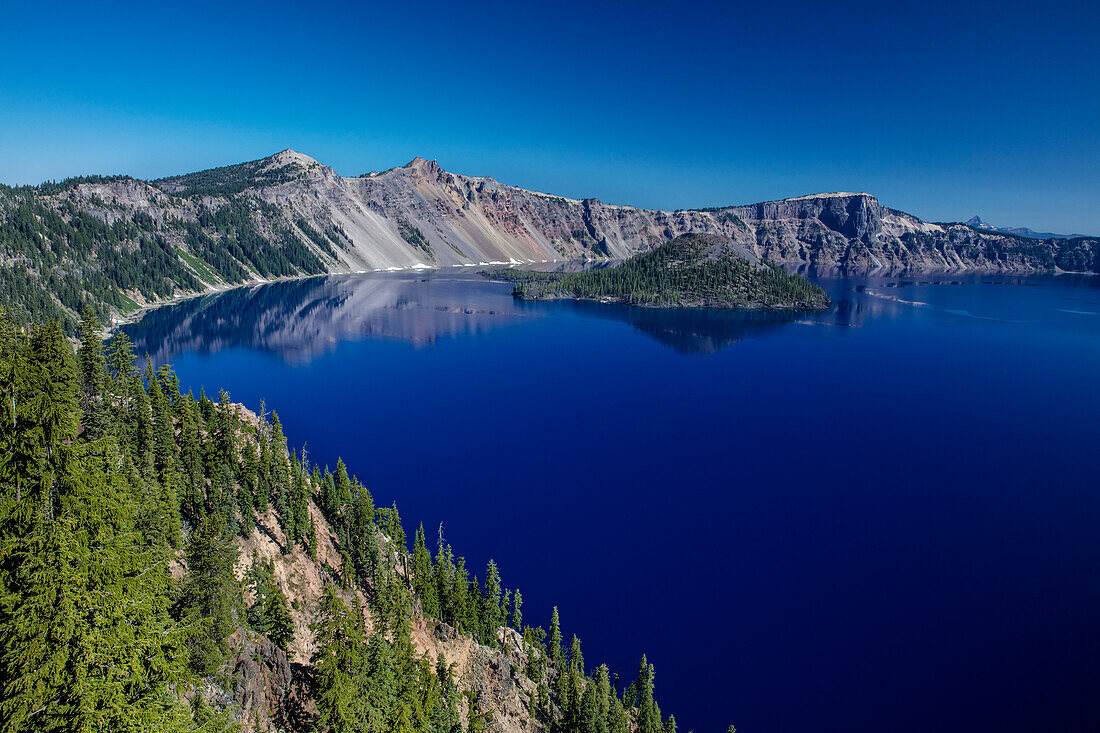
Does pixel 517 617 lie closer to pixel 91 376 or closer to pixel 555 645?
pixel 555 645

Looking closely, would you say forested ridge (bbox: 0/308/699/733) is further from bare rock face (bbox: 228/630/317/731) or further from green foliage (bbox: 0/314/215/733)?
bare rock face (bbox: 228/630/317/731)

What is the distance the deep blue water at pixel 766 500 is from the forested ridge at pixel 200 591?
7198 millimetres

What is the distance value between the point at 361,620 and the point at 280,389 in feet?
251

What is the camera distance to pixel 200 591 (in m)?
22.5

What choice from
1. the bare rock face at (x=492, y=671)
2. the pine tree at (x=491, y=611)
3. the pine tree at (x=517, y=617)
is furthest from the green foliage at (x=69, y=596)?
the pine tree at (x=517, y=617)

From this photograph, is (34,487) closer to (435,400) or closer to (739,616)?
(739,616)

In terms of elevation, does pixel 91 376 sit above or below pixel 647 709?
above

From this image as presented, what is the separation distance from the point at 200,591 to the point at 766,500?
5313 centimetres

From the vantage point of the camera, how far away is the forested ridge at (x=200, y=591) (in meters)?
11.9

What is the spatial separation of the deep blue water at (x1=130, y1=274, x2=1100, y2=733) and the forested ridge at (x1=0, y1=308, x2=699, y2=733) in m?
7.20

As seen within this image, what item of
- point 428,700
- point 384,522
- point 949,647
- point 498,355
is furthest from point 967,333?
point 428,700

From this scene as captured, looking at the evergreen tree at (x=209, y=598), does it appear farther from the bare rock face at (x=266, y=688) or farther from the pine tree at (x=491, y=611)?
the pine tree at (x=491, y=611)

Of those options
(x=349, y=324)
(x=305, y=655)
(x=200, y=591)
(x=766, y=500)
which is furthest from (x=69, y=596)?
(x=349, y=324)

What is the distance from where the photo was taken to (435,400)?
91188mm
